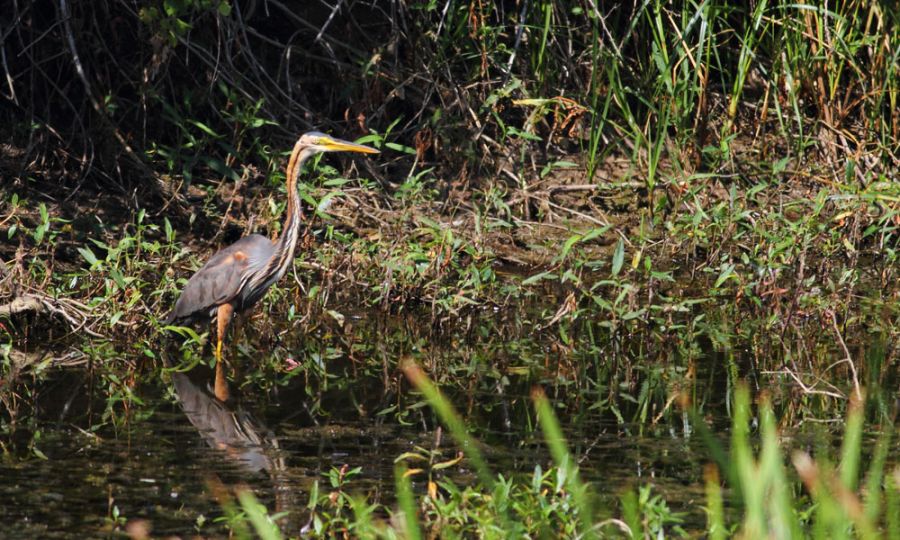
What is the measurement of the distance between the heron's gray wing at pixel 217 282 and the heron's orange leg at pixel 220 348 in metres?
0.05

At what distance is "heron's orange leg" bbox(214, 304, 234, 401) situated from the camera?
19.5ft

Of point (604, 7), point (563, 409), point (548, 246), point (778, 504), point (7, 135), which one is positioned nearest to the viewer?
point (778, 504)

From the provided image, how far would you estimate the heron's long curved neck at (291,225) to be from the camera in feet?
22.5

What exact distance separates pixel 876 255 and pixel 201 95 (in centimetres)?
405

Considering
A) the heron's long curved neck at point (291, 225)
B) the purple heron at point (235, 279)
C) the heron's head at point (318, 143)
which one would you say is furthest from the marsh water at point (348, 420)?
the heron's head at point (318, 143)

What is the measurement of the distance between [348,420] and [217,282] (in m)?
1.51

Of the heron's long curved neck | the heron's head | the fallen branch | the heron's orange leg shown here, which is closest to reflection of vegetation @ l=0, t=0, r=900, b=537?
the fallen branch

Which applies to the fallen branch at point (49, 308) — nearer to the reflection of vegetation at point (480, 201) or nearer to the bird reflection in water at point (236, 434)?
the reflection of vegetation at point (480, 201)

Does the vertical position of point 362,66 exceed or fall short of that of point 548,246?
it exceeds it

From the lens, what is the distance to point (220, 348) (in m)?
6.47

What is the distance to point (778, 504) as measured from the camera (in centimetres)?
231

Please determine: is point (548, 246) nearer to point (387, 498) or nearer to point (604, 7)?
point (604, 7)

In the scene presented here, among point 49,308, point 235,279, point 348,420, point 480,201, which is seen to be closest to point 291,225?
point 235,279

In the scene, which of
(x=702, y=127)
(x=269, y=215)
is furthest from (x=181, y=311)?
(x=702, y=127)
